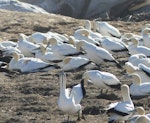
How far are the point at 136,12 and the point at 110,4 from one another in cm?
135

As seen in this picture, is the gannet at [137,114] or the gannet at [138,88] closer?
the gannet at [137,114]

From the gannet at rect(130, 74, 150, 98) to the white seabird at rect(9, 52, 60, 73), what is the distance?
3066 mm

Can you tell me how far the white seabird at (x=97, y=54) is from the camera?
1474cm

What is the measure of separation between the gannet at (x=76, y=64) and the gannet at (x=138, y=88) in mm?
2451

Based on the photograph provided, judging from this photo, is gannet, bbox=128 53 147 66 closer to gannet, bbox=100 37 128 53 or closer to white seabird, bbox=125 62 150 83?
white seabird, bbox=125 62 150 83

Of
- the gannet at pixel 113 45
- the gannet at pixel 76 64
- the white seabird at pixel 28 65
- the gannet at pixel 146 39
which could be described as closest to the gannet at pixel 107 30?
the gannet at pixel 146 39

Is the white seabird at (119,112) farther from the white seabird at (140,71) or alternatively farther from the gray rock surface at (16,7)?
the gray rock surface at (16,7)

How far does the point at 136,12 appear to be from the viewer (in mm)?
26594

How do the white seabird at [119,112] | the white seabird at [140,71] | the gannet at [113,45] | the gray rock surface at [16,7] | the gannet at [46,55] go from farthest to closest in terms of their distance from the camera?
1. the gray rock surface at [16,7]
2. the gannet at [113,45]
3. the gannet at [46,55]
4. the white seabird at [140,71]
5. the white seabird at [119,112]

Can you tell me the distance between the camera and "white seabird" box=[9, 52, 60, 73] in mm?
14734

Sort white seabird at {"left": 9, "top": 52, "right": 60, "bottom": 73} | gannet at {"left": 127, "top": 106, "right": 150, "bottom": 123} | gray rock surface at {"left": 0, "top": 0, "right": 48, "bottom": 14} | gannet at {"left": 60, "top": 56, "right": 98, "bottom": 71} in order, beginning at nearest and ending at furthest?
gannet at {"left": 127, "top": 106, "right": 150, "bottom": 123}, gannet at {"left": 60, "top": 56, "right": 98, "bottom": 71}, white seabird at {"left": 9, "top": 52, "right": 60, "bottom": 73}, gray rock surface at {"left": 0, "top": 0, "right": 48, "bottom": 14}

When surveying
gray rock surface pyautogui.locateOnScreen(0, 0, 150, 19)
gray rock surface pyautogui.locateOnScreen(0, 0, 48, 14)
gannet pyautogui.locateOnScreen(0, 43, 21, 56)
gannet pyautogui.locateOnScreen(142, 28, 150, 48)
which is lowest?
gannet pyautogui.locateOnScreen(0, 43, 21, 56)

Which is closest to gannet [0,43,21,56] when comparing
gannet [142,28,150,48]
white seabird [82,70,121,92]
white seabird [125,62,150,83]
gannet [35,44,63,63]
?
gannet [35,44,63,63]

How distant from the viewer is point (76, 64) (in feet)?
47.4
